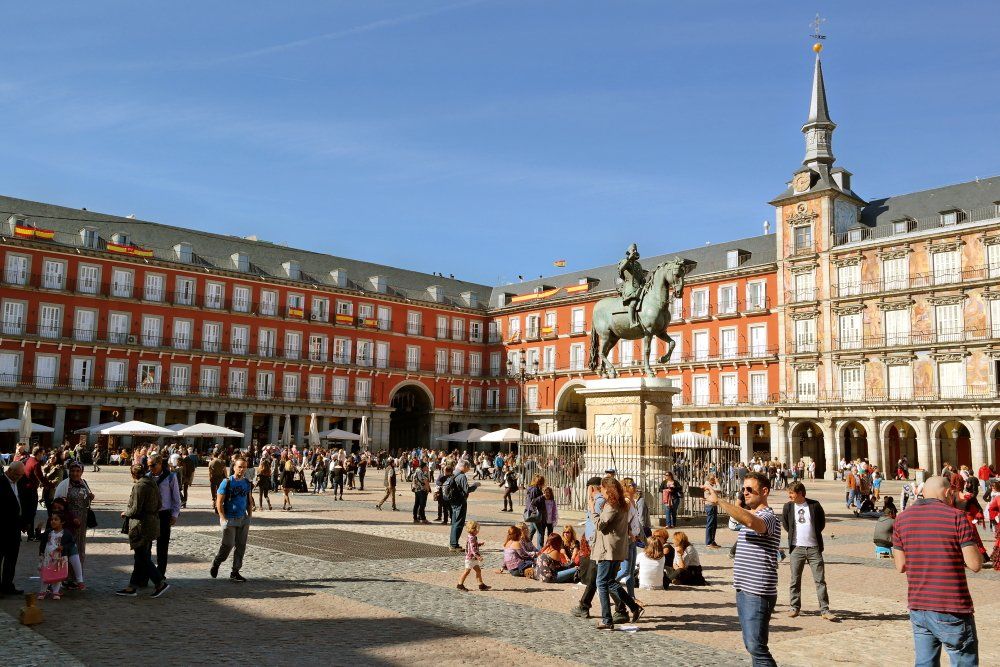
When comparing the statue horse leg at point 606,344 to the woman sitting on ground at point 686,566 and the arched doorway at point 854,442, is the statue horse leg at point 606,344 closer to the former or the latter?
the woman sitting on ground at point 686,566

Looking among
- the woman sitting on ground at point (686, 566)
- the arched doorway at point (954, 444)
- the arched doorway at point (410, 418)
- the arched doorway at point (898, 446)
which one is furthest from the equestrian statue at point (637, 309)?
the arched doorway at point (410, 418)

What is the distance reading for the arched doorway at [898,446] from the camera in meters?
45.9

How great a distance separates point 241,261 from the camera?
186 feet

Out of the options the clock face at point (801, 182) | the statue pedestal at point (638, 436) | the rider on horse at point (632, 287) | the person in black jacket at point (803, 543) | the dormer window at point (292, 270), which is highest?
the clock face at point (801, 182)

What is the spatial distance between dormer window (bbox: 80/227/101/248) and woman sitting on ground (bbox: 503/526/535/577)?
1817 inches

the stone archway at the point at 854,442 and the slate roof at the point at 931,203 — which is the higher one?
the slate roof at the point at 931,203

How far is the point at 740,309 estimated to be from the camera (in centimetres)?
5241

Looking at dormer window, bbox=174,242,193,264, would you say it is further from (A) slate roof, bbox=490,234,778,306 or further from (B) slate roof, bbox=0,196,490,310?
(A) slate roof, bbox=490,234,778,306

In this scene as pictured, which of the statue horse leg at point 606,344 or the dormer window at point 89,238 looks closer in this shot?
the statue horse leg at point 606,344

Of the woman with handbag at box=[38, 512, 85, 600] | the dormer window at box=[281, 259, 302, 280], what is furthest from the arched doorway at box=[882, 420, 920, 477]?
the woman with handbag at box=[38, 512, 85, 600]

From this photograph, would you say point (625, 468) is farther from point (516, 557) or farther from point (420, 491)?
point (516, 557)

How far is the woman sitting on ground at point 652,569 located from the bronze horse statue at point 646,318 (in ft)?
25.3

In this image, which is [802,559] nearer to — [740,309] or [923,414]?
[923,414]

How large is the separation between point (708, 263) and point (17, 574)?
49637 millimetres
